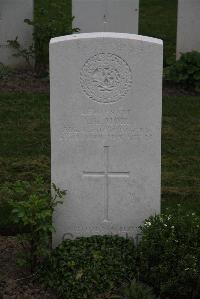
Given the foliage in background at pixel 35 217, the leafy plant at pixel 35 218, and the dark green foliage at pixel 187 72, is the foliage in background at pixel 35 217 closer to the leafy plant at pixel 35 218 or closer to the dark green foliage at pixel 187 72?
the leafy plant at pixel 35 218

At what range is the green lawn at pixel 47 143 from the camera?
23.8 ft

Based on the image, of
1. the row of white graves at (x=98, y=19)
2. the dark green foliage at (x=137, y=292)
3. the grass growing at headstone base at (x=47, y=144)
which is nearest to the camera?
the dark green foliage at (x=137, y=292)

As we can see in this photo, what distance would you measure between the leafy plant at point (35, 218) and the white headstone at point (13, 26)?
572 centimetres

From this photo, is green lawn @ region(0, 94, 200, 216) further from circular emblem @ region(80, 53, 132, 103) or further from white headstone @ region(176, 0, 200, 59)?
circular emblem @ region(80, 53, 132, 103)

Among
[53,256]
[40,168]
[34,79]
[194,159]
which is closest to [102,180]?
[53,256]

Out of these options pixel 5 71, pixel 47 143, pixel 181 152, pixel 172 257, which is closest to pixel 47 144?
pixel 47 143

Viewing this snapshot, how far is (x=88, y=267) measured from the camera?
5.16 m

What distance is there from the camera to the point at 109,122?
5301 millimetres

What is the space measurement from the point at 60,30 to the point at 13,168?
12.3 ft

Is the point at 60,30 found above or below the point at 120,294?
above

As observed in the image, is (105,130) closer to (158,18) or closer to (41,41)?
(41,41)

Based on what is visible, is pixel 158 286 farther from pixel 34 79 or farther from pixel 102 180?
pixel 34 79

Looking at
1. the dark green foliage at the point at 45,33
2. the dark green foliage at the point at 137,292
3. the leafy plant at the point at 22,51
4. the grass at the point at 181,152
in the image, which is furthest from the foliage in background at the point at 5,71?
the dark green foliage at the point at 137,292

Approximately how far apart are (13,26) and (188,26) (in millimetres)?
2533
